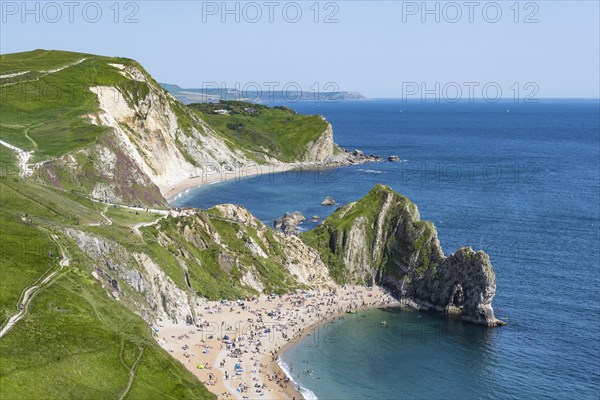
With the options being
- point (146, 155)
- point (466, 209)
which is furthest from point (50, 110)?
point (466, 209)

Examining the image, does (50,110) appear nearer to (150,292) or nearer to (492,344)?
(150,292)

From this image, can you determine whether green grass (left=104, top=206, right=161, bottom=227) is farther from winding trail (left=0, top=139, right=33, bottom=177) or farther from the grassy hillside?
winding trail (left=0, top=139, right=33, bottom=177)

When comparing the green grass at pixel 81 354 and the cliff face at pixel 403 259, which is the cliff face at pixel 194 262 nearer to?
the cliff face at pixel 403 259

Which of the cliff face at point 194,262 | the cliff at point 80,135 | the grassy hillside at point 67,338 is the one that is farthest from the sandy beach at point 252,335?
the cliff at point 80,135

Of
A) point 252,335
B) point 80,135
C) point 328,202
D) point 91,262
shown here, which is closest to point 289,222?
point 328,202

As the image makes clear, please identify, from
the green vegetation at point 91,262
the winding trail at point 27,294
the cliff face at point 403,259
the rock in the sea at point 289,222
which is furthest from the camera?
the rock in the sea at point 289,222

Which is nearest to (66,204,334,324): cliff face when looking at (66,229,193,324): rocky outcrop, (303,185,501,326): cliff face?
(66,229,193,324): rocky outcrop
